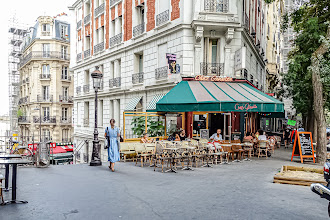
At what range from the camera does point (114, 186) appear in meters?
8.77

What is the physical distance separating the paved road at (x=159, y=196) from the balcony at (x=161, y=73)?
8.09 m

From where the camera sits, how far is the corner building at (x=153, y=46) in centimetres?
1688

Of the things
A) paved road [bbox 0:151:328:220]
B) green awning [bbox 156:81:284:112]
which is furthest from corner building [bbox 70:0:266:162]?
paved road [bbox 0:151:328:220]

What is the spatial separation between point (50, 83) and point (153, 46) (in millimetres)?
29958

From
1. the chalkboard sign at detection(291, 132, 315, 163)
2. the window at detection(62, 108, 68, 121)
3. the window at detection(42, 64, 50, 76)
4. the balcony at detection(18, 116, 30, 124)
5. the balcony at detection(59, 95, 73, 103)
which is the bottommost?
the chalkboard sign at detection(291, 132, 315, 163)

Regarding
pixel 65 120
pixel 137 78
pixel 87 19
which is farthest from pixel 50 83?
pixel 137 78

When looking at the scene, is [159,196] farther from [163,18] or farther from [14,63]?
[14,63]

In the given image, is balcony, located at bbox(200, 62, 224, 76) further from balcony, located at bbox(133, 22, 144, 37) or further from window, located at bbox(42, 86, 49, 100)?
window, located at bbox(42, 86, 49, 100)

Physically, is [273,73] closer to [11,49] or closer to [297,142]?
[297,142]

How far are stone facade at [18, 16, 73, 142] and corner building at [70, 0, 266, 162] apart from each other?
15.8 metres

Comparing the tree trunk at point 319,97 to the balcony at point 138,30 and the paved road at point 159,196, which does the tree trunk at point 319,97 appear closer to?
the paved road at point 159,196

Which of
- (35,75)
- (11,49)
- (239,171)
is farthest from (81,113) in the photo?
(11,49)

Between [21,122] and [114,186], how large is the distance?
44552 mm

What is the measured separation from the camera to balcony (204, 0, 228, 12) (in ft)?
54.8
